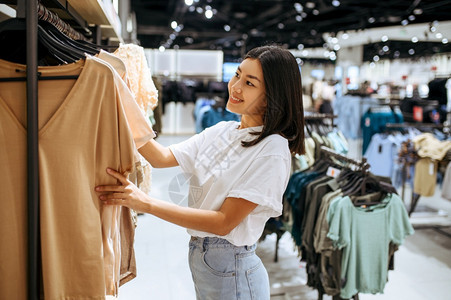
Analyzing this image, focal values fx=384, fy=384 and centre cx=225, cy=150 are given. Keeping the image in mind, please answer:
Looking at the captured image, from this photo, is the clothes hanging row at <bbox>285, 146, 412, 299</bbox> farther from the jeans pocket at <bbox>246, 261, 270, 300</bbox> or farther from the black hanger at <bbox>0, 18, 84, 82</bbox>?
the black hanger at <bbox>0, 18, 84, 82</bbox>

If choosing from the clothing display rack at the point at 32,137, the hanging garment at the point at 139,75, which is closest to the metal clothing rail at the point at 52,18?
the hanging garment at the point at 139,75

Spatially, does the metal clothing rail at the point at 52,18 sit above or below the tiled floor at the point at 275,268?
above

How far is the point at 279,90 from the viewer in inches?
50.1

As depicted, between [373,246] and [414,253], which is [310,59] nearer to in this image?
[414,253]

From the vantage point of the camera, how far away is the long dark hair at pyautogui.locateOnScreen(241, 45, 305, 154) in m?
1.27

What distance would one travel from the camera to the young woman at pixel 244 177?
122cm

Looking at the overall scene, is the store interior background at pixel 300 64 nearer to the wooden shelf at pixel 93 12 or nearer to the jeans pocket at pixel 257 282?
the wooden shelf at pixel 93 12

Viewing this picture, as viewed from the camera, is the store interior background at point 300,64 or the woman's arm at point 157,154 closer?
the woman's arm at point 157,154

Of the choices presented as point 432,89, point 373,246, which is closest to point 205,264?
point 373,246

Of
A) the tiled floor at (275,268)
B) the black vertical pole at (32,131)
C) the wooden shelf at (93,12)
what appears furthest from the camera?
the tiled floor at (275,268)

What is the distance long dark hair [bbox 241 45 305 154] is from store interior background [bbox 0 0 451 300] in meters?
0.21

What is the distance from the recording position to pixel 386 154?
208 inches

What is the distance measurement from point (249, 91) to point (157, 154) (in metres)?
0.41

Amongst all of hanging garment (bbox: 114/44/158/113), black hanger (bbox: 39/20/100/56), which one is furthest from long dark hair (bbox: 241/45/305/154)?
hanging garment (bbox: 114/44/158/113)
